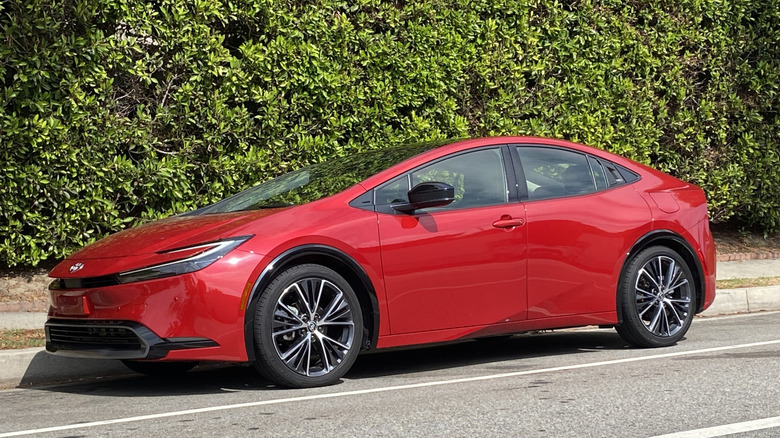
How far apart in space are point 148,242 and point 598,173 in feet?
11.0

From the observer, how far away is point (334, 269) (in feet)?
21.6

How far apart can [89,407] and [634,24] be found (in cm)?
891

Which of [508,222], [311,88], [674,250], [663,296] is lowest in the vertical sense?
[663,296]

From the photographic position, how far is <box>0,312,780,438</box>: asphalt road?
5.11m

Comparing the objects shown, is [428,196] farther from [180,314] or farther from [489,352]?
[489,352]

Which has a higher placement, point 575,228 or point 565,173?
point 565,173

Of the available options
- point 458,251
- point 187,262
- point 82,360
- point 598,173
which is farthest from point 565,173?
point 82,360

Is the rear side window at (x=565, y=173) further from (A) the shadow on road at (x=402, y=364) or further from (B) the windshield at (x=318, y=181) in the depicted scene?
(A) the shadow on road at (x=402, y=364)

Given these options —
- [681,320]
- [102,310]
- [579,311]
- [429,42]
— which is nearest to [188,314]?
[102,310]

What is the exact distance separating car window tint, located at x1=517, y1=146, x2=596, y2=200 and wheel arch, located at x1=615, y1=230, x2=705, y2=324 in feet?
1.78

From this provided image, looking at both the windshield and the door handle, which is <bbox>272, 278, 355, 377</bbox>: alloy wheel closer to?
the windshield

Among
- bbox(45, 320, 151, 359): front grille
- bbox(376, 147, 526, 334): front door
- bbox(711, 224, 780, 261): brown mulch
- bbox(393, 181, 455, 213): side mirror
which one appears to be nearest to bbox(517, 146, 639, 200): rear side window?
bbox(376, 147, 526, 334): front door

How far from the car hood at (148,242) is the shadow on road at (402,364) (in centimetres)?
82

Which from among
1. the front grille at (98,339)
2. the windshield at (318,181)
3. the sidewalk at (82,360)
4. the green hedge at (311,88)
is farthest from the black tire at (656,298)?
the green hedge at (311,88)
